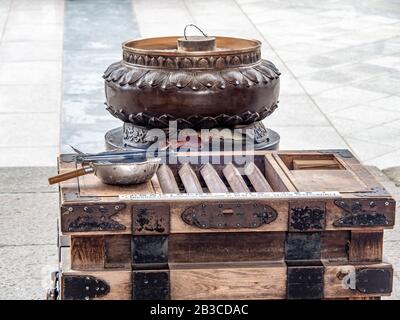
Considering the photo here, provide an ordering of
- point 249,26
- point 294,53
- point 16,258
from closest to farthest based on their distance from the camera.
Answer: point 16,258
point 294,53
point 249,26

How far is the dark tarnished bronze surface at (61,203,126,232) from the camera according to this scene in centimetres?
345

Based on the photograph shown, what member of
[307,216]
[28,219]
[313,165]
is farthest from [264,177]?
[28,219]

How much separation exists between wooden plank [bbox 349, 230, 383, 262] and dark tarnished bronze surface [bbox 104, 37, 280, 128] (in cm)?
147

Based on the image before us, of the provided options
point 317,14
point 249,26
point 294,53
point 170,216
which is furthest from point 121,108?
point 317,14

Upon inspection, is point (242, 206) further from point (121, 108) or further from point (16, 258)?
point (16, 258)

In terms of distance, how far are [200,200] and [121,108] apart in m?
1.66

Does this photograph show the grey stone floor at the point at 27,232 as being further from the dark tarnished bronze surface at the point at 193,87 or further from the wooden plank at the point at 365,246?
the wooden plank at the point at 365,246

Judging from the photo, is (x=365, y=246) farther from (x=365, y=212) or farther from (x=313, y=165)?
(x=313, y=165)

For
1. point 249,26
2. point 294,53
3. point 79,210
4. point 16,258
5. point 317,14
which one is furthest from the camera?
point 317,14

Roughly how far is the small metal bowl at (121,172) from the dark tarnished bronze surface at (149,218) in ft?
0.82

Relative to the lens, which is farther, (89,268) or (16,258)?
(16,258)

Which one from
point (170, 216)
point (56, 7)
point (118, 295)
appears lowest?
point (56, 7)

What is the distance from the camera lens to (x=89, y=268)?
353 centimetres

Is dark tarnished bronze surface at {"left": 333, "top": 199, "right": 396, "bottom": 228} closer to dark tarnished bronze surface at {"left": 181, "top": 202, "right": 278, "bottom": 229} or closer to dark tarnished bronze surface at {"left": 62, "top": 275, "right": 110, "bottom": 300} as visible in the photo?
dark tarnished bronze surface at {"left": 181, "top": 202, "right": 278, "bottom": 229}
